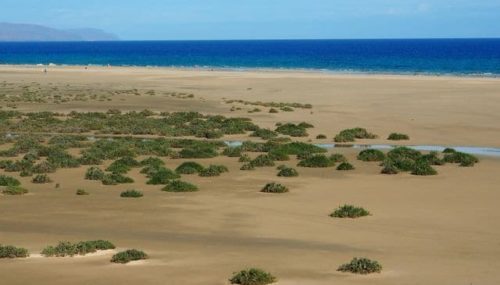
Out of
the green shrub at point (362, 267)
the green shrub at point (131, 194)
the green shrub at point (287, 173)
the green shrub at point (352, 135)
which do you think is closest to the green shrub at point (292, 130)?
the green shrub at point (352, 135)

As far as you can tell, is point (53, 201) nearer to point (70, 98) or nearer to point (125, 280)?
point (125, 280)

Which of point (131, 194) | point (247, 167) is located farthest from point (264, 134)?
point (131, 194)

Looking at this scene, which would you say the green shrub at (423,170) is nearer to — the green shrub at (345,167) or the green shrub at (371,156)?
the green shrub at (345,167)

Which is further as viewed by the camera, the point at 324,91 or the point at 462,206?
the point at 324,91

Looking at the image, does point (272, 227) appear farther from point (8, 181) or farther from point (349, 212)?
point (8, 181)

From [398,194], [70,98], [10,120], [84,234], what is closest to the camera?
[84,234]

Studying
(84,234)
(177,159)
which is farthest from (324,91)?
(84,234)
